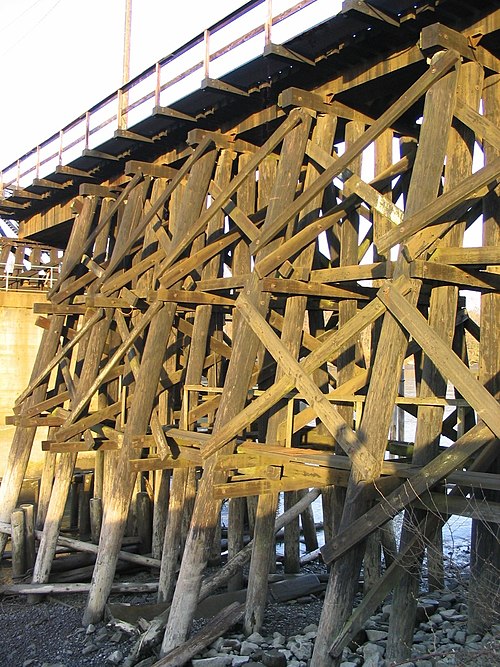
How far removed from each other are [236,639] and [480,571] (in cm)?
233

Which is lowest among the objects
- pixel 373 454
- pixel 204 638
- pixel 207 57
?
pixel 204 638

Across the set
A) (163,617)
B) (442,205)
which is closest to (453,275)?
(442,205)

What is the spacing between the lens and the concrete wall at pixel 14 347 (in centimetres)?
1744

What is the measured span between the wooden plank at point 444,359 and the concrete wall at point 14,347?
1356cm

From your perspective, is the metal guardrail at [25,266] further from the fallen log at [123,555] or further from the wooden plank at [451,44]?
the wooden plank at [451,44]

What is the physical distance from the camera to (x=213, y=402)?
8414mm

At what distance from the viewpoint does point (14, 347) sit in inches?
691

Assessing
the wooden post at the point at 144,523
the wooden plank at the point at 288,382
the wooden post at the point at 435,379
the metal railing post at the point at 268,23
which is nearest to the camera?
the wooden plank at the point at 288,382

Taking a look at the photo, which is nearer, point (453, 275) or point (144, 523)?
point (453, 275)

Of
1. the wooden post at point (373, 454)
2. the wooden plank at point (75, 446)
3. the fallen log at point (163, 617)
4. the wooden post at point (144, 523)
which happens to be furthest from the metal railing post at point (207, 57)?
the wooden post at point (144, 523)

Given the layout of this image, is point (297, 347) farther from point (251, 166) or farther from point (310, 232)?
point (251, 166)

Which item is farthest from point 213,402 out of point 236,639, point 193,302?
point 236,639

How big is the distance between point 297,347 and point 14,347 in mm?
11819

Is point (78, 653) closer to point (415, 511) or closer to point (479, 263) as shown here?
point (415, 511)
